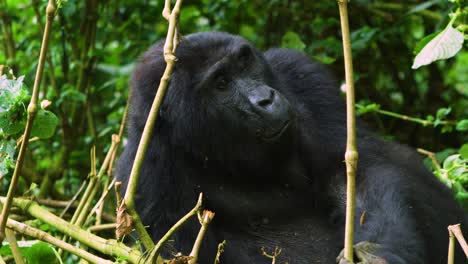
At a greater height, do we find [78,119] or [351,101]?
[351,101]

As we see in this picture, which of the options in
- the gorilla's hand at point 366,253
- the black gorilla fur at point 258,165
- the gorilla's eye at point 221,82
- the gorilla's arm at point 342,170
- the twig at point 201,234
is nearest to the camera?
the twig at point 201,234

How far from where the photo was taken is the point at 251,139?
12.1 ft

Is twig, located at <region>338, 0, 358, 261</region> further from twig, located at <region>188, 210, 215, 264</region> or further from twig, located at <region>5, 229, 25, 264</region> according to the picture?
twig, located at <region>5, 229, 25, 264</region>

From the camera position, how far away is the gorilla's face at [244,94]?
3.54 m

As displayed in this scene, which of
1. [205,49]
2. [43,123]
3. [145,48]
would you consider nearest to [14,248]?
[43,123]

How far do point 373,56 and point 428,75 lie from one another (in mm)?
637

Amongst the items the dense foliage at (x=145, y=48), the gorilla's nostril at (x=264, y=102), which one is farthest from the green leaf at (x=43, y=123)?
the dense foliage at (x=145, y=48)

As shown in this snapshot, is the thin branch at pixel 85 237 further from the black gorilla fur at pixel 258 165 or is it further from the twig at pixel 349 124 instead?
the twig at pixel 349 124

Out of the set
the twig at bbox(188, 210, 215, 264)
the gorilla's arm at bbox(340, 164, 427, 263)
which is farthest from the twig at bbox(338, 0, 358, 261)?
the gorilla's arm at bbox(340, 164, 427, 263)

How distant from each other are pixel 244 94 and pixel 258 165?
0.37 meters

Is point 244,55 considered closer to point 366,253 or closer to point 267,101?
point 267,101

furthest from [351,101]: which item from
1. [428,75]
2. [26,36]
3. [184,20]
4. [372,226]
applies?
[428,75]

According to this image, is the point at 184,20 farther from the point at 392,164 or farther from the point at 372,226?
the point at 372,226

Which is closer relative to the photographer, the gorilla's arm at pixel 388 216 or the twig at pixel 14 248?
the twig at pixel 14 248
